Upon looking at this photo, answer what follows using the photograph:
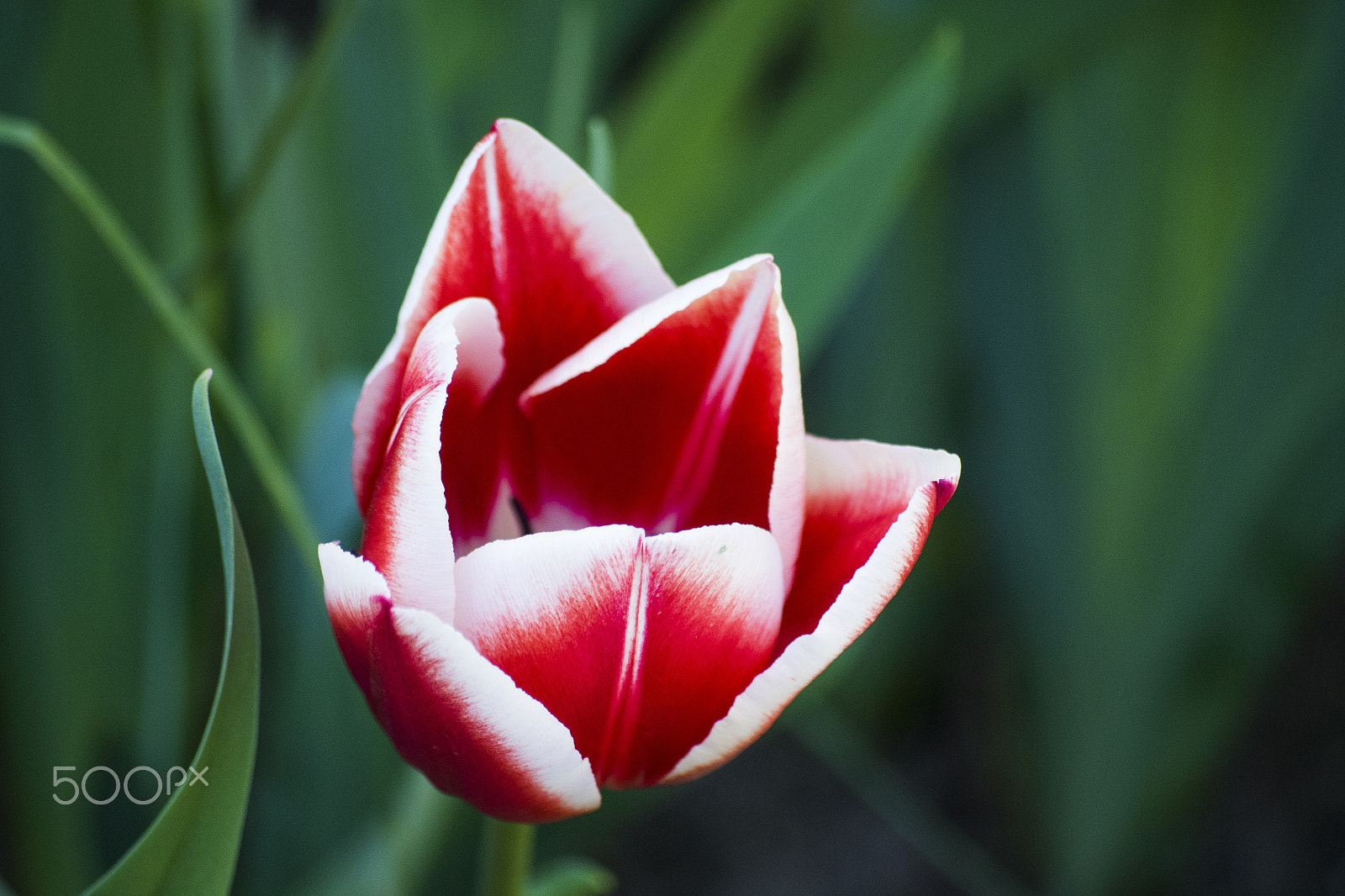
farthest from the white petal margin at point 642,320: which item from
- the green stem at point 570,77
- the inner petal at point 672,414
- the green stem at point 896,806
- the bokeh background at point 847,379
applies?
the green stem at point 896,806

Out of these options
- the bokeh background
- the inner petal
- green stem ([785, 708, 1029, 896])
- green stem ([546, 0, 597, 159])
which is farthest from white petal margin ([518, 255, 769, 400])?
green stem ([785, 708, 1029, 896])

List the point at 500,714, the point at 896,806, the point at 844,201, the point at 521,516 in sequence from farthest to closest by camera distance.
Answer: the point at 896,806 < the point at 844,201 < the point at 521,516 < the point at 500,714

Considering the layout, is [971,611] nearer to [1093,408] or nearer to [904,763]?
[904,763]

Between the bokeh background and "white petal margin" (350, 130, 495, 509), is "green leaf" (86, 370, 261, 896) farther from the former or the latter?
the bokeh background

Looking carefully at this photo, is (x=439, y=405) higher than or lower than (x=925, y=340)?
higher

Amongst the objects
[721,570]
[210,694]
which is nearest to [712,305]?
[721,570]

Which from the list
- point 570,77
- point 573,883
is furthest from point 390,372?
point 570,77

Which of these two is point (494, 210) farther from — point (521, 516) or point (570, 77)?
point (570, 77)
